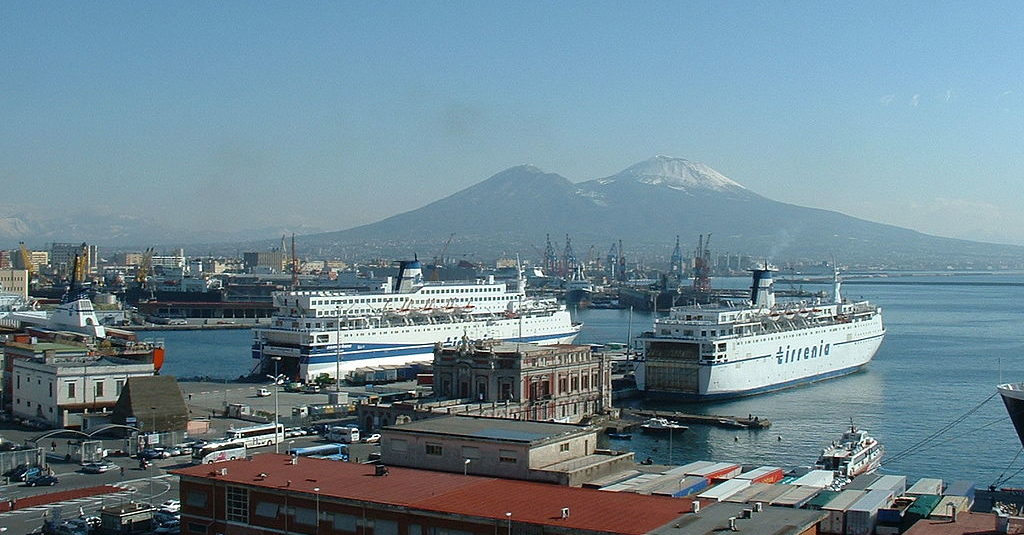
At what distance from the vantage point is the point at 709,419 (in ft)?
74.1

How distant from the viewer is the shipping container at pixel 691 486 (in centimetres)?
1057

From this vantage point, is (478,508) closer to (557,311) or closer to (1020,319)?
(557,311)

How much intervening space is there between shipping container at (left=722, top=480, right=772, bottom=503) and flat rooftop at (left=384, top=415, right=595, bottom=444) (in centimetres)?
180

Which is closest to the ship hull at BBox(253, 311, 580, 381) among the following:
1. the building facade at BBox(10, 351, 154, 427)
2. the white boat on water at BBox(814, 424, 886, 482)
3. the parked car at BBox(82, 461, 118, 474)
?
the building facade at BBox(10, 351, 154, 427)

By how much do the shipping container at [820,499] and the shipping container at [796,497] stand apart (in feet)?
0.21

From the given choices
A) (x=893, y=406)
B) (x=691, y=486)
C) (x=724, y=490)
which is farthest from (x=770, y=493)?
(x=893, y=406)

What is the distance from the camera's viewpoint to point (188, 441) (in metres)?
17.3

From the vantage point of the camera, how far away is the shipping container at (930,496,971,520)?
32.5 ft

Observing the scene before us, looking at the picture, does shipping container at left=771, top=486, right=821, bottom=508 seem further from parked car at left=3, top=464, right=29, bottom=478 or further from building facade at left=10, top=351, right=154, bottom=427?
building facade at left=10, top=351, right=154, bottom=427

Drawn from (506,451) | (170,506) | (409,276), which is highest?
(409,276)

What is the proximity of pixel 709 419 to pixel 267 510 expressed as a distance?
45.6ft

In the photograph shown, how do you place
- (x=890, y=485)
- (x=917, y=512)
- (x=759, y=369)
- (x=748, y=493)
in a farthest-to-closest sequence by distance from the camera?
1. (x=759, y=369)
2. (x=890, y=485)
3. (x=748, y=493)
4. (x=917, y=512)

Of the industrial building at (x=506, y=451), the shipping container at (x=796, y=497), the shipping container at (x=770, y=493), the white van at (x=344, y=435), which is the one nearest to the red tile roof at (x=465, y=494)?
the industrial building at (x=506, y=451)

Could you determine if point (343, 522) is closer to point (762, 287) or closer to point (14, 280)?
point (762, 287)
